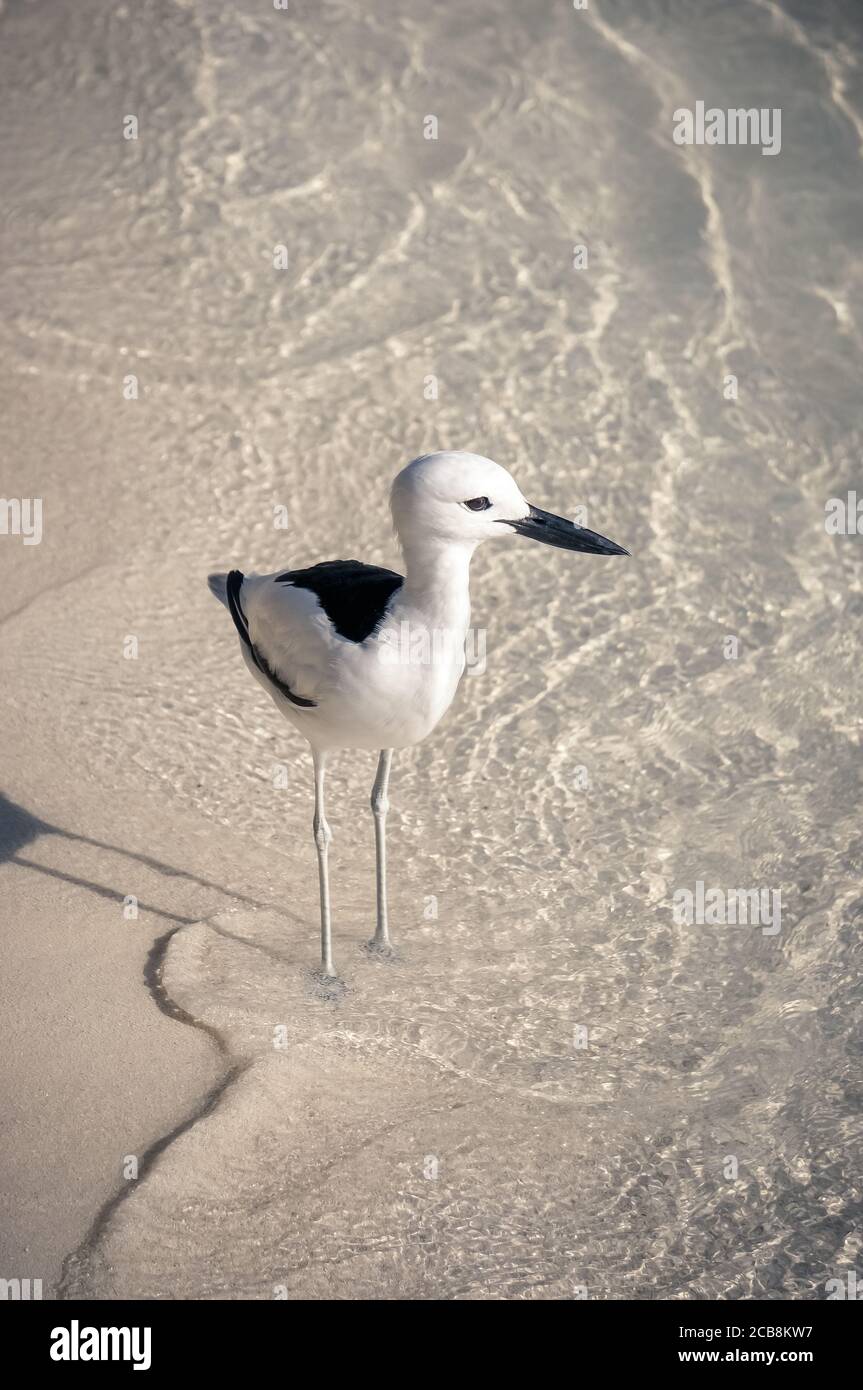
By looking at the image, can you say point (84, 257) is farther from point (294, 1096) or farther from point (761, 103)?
point (294, 1096)

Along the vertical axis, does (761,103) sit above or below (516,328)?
above

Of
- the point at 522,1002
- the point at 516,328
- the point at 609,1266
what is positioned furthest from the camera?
the point at 516,328

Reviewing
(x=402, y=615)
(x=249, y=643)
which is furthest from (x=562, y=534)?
(x=249, y=643)

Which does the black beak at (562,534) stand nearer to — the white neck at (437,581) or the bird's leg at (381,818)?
the white neck at (437,581)

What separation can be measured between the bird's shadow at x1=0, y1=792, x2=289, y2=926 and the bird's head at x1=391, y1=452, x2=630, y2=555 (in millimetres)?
1486

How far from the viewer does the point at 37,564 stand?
19.4 feet

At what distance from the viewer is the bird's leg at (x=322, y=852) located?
404cm

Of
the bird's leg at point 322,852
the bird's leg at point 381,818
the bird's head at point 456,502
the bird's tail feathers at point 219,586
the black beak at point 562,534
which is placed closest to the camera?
the bird's head at point 456,502

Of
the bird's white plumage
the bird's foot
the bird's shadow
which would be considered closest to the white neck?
the bird's white plumage

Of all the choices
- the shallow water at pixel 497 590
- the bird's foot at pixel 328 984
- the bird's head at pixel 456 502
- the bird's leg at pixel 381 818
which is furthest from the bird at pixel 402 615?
the shallow water at pixel 497 590

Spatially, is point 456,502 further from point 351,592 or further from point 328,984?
point 328,984

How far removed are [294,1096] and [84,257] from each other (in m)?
5.17

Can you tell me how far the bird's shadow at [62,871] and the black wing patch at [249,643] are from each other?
83 cm

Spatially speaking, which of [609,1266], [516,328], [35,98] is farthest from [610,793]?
[35,98]
